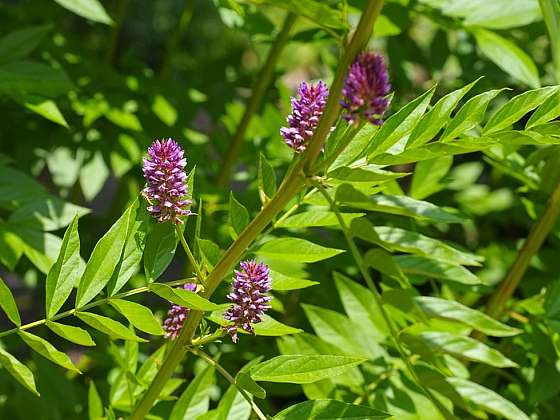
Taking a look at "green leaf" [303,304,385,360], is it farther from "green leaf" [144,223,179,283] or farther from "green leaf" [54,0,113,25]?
"green leaf" [54,0,113,25]

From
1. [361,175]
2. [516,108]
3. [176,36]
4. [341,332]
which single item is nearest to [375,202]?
[361,175]

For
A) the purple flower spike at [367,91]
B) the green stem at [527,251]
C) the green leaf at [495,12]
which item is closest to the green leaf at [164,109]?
the green leaf at [495,12]

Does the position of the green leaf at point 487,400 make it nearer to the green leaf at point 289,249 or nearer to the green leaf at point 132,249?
the green leaf at point 289,249

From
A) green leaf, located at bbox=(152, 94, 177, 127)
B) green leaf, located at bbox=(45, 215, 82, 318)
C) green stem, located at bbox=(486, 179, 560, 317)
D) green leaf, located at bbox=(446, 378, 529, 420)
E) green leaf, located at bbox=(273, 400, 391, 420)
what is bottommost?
green leaf, located at bbox=(273, 400, 391, 420)

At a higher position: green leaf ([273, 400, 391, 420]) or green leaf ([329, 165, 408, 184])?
green leaf ([329, 165, 408, 184])

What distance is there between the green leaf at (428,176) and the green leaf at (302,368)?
358mm

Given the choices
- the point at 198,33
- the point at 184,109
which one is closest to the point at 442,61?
the point at 184,109

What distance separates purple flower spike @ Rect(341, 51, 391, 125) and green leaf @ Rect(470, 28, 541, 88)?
514 mm

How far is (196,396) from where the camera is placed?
77 centimetres

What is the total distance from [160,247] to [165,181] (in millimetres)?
73

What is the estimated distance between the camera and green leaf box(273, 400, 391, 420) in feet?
1.91

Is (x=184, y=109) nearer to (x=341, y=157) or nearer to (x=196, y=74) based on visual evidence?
(x=196, y=74)

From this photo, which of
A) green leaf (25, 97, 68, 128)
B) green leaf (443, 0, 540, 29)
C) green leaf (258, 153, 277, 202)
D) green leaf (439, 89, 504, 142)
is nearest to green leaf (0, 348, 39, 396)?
green leaf (258, 153, 277, 202)

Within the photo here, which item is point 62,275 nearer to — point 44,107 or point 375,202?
point 375,202
